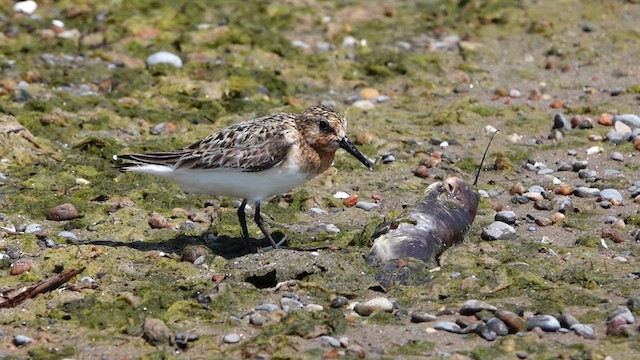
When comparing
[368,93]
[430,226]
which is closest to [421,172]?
[430,226]

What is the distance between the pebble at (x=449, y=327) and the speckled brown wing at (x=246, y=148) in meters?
2.13

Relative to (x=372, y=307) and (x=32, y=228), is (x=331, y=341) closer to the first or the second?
(x=372, y=307)

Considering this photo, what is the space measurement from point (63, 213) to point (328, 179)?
2523 millimetres

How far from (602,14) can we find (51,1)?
753 centimetres

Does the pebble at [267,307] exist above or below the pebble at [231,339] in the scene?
below

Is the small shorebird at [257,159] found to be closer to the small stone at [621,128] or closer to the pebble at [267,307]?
the pebble at [267,307]

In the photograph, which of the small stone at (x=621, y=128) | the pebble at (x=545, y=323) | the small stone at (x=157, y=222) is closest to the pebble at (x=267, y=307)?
the pebble at (x=545, y=323)

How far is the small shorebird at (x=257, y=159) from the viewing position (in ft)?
28.6

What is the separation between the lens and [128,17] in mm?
14461

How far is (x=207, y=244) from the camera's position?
9.04m

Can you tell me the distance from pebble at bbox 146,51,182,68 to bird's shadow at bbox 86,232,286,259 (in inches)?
177

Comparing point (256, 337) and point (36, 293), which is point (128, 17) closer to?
point (36, 293)

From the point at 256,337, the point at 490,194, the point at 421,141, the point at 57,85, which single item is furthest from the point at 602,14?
the point at 256,337

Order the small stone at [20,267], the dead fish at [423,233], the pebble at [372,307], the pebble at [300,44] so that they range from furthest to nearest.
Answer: the pebble at [300,44]
the small stone at [20,267]
the dead fish at [423,233]
the pebble at [372,307]
